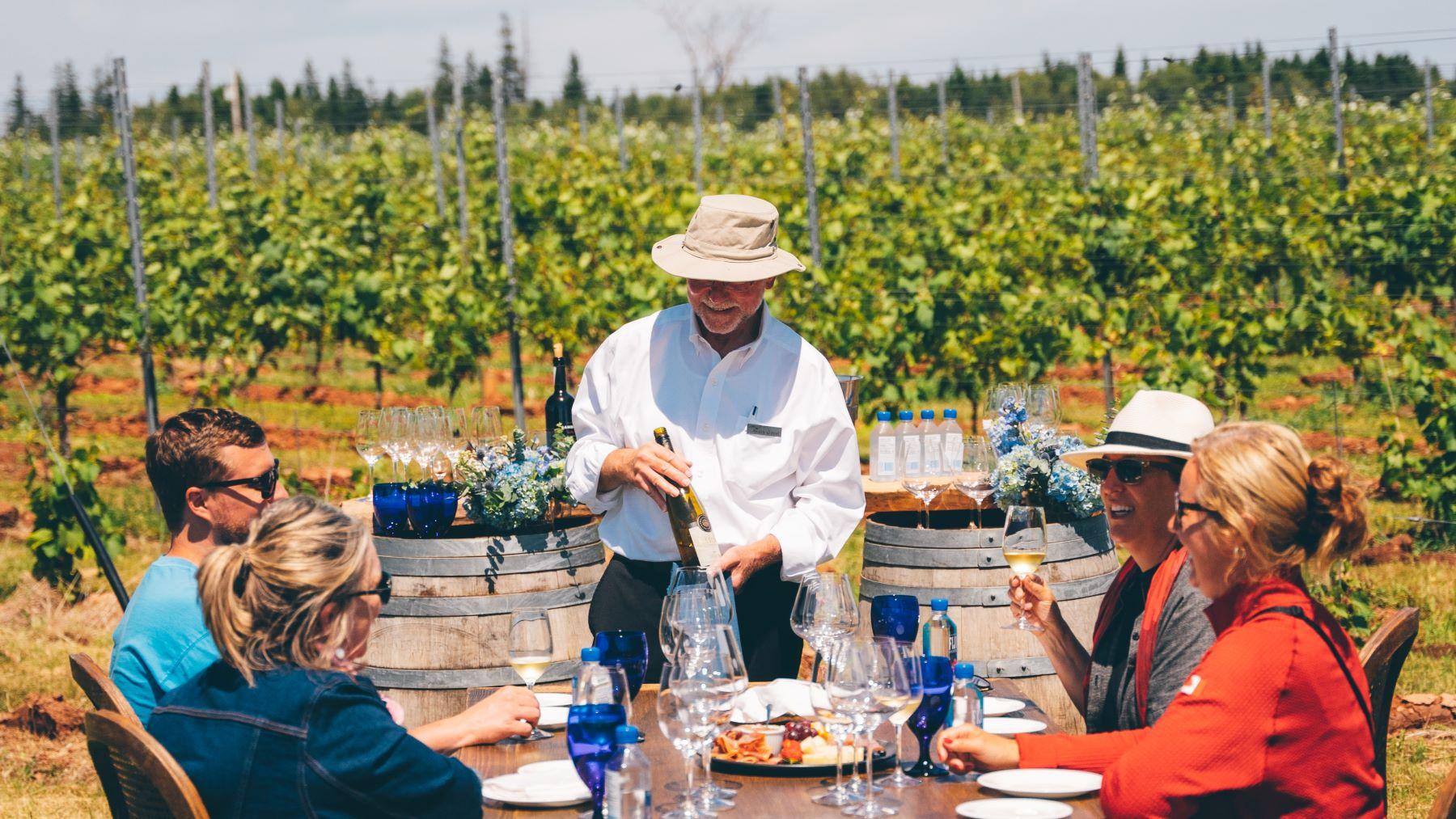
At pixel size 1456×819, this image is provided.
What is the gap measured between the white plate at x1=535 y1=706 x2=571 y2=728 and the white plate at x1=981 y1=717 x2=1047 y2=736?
2.57 ft

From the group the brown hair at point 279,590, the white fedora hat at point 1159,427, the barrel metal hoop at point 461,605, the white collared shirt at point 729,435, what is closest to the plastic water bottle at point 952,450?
the white collared shirt at point 729,435

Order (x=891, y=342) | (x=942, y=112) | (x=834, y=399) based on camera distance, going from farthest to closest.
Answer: (x=942, y=112)
(x=891, y=342)
(x=834, y=399)

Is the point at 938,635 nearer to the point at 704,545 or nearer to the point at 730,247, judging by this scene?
the point at 704,545

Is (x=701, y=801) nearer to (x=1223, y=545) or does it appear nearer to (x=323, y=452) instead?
(x=1223, y=545)

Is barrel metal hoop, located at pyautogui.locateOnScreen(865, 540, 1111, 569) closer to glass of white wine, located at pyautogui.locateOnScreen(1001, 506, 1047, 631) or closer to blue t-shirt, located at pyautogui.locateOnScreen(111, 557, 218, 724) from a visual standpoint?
glass of white wine, located at pyautogui.locateOnScreen(1001, 506, 1047, 631)

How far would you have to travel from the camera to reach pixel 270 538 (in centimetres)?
201

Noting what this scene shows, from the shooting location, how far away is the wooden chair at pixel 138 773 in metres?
1.89

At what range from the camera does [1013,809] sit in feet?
6.99

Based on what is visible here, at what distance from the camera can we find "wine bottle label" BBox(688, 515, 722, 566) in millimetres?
3268

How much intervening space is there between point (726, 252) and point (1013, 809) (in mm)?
1617

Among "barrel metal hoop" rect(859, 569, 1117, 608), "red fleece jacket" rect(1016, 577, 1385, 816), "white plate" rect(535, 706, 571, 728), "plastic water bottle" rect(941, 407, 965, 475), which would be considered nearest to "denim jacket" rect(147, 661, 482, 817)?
"white plate" rect(535, 706, 571, 728)

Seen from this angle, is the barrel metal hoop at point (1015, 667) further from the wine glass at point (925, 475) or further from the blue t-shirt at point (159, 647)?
the blue t-shirt at point (159, 647)

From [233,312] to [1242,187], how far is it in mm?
7507

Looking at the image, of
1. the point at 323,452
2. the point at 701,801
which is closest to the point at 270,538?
the point at 701,801
